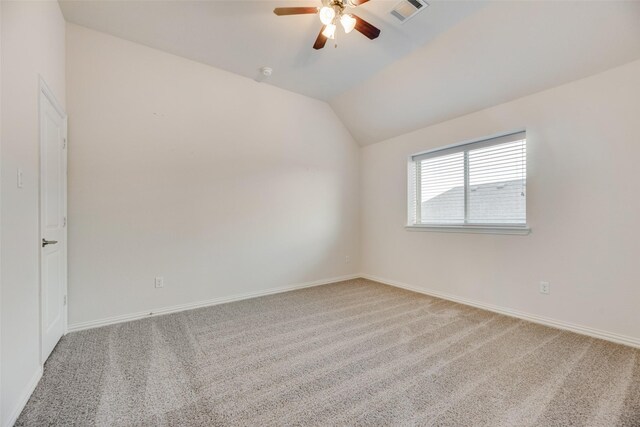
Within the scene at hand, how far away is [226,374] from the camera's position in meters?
1.90

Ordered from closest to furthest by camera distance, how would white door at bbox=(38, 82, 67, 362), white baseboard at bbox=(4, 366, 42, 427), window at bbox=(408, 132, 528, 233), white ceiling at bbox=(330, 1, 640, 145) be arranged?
1. white baseboard at bbox=(4, 366, 42, 427)
2. white door at bbox=(38, 82, 67, 362)
3. white ceiling at bbox=(330, 1, 640, 145)
4. window at bbox=(408, 132, 528, 233)

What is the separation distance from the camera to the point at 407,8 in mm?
2385

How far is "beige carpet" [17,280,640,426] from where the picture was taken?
4.93 ft

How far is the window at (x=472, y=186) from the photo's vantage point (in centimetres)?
302

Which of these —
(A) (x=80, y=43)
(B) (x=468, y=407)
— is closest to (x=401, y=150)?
(B) (x=468, y=407)

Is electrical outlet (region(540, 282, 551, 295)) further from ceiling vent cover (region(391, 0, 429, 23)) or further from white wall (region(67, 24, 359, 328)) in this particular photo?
ceiling vent cover (region(391, 0, 429, 23))

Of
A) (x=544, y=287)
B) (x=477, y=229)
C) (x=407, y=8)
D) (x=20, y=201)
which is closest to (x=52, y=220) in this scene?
(x=20, y=201)

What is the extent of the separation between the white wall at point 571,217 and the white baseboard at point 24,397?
3836 mm

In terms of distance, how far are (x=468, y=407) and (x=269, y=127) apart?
3530 millimetres

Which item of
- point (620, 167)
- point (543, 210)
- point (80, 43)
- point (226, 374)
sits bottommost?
point (226, 374)

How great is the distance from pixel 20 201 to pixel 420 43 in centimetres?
348

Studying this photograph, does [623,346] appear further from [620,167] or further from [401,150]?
[401,150]

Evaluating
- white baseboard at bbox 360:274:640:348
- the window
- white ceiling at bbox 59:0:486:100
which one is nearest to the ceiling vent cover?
white ceiling at bbox 59:0:486:100

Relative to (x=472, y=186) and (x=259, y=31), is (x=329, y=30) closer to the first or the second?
(x=259, y=31)
